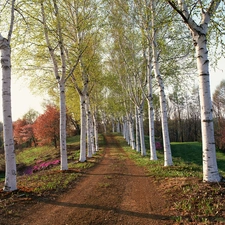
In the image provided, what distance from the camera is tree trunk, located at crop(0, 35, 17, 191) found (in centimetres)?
649

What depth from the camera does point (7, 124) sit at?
21.5 ft

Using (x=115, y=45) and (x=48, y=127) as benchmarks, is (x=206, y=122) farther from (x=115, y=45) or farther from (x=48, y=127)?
(x=48, y=127)

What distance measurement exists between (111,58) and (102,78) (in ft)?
18.9

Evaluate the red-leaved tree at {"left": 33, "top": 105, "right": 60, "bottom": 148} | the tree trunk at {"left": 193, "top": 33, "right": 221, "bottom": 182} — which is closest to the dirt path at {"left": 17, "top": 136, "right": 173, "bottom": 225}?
the tree trunk at {"left": 193, "top": 33, "right": 221, "bottom": 182}

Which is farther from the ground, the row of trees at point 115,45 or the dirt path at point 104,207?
the row of trees at point 115,45

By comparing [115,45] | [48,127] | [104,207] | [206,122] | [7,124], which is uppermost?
[115,45]

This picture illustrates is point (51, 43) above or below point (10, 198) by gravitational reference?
above

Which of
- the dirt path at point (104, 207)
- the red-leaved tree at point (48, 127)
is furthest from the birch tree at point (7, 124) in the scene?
the red-leaved tree at point (48, 127)

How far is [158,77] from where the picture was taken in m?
10.5

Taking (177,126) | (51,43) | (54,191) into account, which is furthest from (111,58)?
(177,126)

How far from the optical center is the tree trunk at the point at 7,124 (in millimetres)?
6492

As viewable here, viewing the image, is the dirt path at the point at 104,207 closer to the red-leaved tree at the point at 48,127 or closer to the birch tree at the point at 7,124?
the birch tree at the point at 7,124

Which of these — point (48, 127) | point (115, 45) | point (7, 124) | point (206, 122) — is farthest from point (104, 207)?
point (48, 127)

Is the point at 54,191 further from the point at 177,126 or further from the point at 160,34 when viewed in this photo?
the point at 177,126
